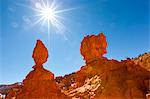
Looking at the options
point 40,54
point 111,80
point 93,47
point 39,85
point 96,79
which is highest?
point 93,47

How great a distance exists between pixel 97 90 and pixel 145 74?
755 centimetres

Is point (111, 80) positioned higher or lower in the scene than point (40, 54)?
lower

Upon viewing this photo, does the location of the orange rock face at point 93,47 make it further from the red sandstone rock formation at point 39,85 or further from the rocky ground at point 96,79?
the red sandstone rock formation at point 39,85

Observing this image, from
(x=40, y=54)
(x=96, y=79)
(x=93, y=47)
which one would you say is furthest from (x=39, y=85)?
(x=93, y=47)

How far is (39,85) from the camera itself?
40.9 metres

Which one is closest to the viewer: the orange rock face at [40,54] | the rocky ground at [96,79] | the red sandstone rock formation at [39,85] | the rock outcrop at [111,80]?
the rock outcrop at [111,80]

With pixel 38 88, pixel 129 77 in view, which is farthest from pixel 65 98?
pixel 129 77

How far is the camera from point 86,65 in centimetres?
4678

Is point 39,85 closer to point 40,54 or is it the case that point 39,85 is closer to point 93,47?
point 40,54

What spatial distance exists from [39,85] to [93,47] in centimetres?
1412

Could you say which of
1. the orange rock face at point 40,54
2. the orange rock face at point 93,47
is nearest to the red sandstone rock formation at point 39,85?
the orange rock face at point 40,54

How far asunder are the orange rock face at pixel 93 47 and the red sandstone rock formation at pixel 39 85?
9.91m

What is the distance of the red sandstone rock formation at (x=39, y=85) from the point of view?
39812mm

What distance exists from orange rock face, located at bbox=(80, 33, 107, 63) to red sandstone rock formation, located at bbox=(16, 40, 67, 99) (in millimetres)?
9914
